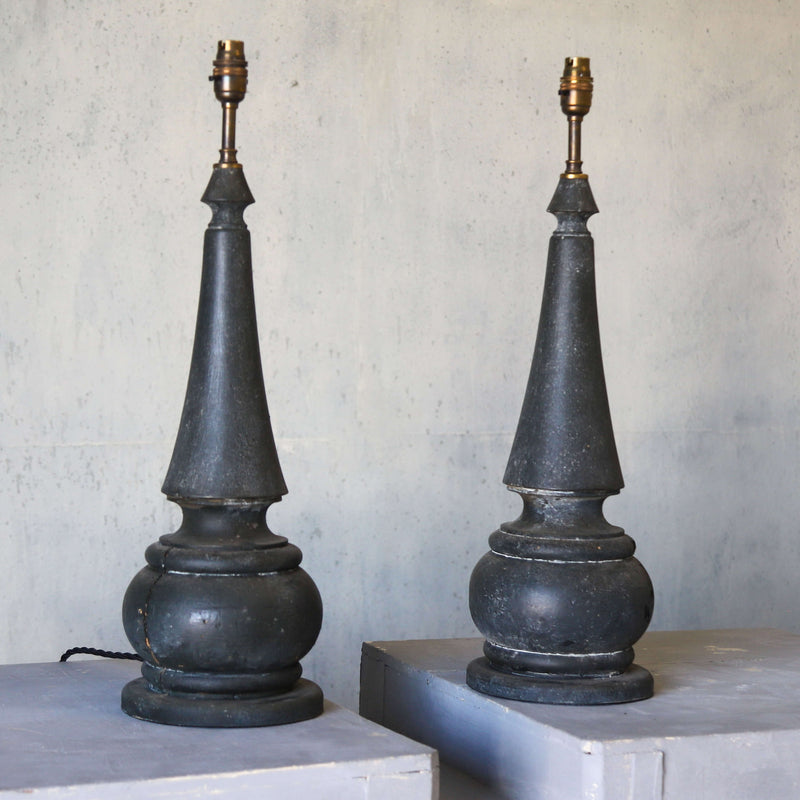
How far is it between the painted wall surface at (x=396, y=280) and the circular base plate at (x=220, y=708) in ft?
2.76

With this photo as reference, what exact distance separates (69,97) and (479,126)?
664 mm

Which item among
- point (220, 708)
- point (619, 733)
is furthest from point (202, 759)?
point (619, 733)

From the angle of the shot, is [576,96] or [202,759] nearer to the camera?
[202,759]

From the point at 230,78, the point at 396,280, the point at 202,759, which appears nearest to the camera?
the point at 202,759

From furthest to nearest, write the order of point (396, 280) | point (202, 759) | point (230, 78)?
point (396, 280) → point (230, 78) → point (202, 759)

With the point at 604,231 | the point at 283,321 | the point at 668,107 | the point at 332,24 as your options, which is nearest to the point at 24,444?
the point at 283,321

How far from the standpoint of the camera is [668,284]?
2.16 m

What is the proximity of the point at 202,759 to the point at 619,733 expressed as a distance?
13.7 inches

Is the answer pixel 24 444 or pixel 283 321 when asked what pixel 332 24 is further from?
pixel 24 444

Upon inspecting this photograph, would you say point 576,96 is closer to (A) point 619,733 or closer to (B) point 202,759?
(A) point 619,733

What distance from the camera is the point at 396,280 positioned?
1.99m

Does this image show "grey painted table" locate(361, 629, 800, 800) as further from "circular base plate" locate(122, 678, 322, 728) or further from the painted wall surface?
the painted wall surface

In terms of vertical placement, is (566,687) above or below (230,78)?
below

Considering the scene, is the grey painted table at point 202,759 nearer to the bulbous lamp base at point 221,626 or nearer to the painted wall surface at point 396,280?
the bulbous lamp base at point 221,626
